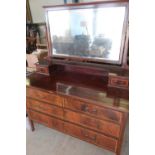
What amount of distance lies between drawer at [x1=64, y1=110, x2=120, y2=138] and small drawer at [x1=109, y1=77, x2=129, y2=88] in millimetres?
343

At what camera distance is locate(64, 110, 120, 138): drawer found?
1203mm

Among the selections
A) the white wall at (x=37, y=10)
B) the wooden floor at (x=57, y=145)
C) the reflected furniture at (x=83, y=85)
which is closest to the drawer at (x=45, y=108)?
the reflected furniture at (x=83, y=85)

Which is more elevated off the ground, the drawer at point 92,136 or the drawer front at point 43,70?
the drawer front at point 43,70

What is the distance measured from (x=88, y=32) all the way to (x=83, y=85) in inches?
19.7

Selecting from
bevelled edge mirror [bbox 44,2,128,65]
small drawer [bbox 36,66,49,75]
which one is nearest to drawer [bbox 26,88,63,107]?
small drawer [bbox 36,66,49,75]

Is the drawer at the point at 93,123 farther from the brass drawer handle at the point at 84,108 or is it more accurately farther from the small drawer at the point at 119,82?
the small drawer at the point at 119,82

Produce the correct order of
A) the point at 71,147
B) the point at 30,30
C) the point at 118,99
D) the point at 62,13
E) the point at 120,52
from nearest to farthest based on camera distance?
the point at 118,99, the point at 120,52, the point at 62,13, the point at 71,147, the point at 30,30

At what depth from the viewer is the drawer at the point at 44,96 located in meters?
1.36
